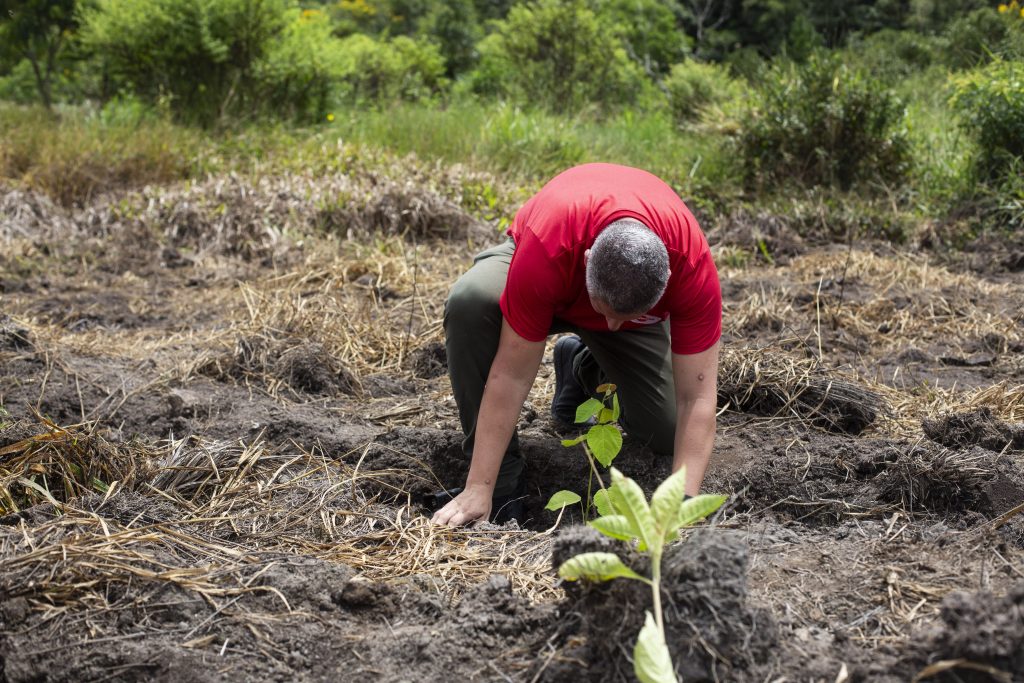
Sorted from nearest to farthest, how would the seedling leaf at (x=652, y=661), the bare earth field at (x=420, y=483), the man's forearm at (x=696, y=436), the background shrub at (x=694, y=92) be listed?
the seedling leaf at (x=652, y=661)
the bare earth field at (x=420, y=483)
the man's forearm at (x=696, y=436)
the background shrub at (x=694, y=92)

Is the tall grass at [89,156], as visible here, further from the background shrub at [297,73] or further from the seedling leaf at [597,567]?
the seedling leaf at [597,567]

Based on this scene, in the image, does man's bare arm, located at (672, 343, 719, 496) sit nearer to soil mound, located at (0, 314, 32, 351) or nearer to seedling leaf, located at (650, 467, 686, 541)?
seedling leaf, located at (650, 467, 686, 541)

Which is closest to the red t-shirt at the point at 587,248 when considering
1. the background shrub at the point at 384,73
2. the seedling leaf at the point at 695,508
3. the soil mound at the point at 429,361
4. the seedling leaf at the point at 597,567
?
the seedling leaf at the point at 695,508

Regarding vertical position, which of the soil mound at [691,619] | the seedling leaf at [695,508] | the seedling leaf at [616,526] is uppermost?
the seedling leaf at [695,508]

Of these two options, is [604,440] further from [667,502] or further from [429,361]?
[429,361]

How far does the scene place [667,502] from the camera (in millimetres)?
1710

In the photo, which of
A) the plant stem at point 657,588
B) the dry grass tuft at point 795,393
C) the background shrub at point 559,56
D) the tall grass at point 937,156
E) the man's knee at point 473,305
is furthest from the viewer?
the background shrub at point 559,56

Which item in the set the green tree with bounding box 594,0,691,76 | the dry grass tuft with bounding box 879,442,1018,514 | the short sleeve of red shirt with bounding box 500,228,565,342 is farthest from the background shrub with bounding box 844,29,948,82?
the short sleeve of red shirt with bounding box 500,228,565,342

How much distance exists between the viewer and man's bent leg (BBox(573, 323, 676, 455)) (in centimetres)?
328

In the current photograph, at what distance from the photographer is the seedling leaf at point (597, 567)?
1.69m

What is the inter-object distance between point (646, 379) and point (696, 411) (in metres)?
0.65

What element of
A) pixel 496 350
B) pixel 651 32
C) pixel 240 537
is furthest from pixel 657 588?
pixel 651 32

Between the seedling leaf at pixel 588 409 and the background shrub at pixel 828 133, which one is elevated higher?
the seedling leaf at pixel 588 409

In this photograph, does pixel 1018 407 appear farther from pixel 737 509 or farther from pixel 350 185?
pixel 350 185
